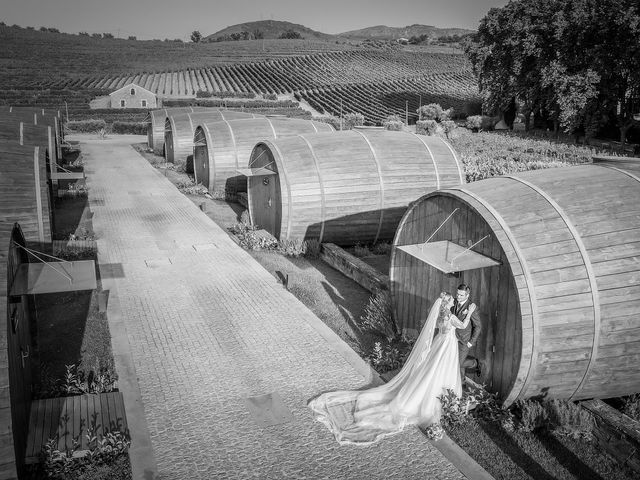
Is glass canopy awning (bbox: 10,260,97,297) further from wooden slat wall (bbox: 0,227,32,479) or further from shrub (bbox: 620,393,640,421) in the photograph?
shrub (bbox: 620,393,640,421)

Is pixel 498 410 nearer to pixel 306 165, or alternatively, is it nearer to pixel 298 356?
pixel 298 356

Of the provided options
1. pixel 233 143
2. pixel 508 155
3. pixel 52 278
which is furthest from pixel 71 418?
pixel 508 155

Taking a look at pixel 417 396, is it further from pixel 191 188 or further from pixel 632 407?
pixel 191 188

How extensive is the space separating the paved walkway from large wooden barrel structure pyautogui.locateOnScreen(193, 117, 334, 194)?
586 cm

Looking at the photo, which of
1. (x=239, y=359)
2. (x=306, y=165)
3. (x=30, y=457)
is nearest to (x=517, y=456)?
(x=239, y=359)

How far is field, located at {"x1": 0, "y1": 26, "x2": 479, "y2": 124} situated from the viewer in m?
68.4

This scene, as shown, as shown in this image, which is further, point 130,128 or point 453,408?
point 130,128

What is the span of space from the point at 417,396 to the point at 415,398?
0.12 ft

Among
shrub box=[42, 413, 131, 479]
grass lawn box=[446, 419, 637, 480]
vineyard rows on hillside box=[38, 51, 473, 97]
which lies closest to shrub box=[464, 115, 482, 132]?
grass lawn box=[446, 419, 637, 480]

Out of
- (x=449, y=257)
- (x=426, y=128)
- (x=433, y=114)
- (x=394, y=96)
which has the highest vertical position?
(x=394, y=96)

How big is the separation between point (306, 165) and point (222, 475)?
8.79 meters

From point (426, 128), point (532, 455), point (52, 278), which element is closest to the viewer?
point (532, 455)

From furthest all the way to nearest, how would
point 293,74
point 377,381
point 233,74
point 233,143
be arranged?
point 233,74
point 293,74
point 233,143
point 377,381

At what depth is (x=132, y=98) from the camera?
65.4 meters
